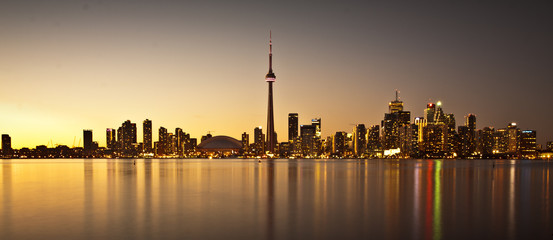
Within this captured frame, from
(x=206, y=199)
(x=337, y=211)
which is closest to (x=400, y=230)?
(x=337, y=211)

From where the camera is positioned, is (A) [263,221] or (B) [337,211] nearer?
(A) [263,221]

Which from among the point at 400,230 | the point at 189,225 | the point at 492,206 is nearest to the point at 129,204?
the point at 189,225

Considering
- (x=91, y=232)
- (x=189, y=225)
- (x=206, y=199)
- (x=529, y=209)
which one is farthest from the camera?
(x=206, y=199)

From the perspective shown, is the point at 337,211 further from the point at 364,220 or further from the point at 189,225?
the point at 189,225

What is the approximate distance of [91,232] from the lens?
2206cm

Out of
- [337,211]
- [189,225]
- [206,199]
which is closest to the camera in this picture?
[189,225]

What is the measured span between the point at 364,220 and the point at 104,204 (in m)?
20.4

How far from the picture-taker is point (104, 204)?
111ft

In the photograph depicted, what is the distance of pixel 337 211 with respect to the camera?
2962cm

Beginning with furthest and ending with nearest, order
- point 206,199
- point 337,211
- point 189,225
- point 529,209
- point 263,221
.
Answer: point 206,199 → point 529,209 → point 337,211 → point 263,221 → point 189,225

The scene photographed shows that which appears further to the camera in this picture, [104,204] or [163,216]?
[104,204]

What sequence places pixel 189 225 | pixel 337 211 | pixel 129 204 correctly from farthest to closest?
pixel 129 204 → pixel 337 211 → pixel 189 225

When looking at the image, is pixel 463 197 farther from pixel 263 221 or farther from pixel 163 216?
pixel 163 216

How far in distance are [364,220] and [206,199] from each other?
16334 millimetres
